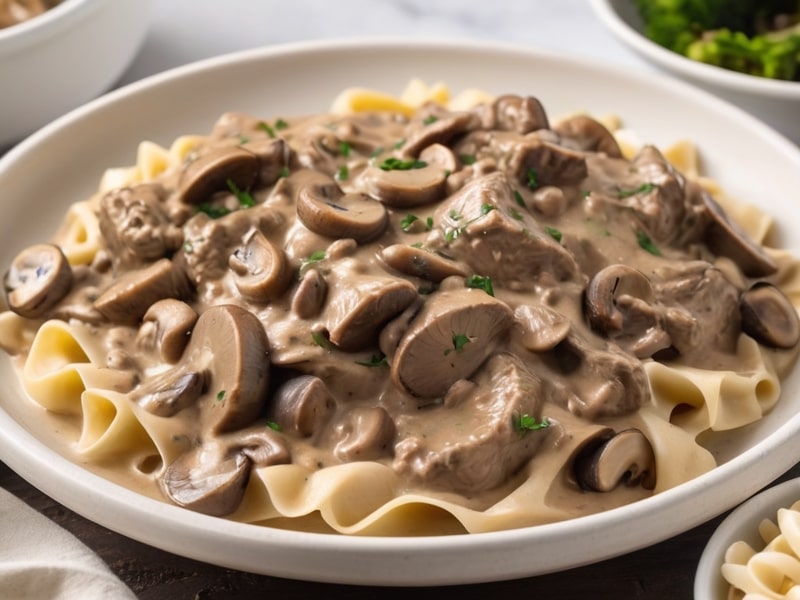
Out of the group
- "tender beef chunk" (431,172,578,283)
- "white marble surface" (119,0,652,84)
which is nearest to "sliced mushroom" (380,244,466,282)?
"tender beef chunk" (431,172,578,283)

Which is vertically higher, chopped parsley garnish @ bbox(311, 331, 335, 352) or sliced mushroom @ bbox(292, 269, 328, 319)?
sliced mushroom @ bbox(292, 269, 328, 319)

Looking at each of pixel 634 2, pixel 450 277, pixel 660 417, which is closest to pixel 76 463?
pixel 450 277

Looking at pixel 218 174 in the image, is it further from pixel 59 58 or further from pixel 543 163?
pixel 59 58

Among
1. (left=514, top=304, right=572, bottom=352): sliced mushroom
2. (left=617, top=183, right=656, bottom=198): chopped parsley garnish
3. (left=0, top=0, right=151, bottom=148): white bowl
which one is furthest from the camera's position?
(left=0, top=0, right=151, bottom=148): white bowl

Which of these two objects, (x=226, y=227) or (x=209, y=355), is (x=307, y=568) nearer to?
(x=209, y=355)

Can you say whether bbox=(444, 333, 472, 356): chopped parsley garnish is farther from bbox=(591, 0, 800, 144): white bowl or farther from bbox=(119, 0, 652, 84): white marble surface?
bbox=(119, 0, 652, 84): white marble surface

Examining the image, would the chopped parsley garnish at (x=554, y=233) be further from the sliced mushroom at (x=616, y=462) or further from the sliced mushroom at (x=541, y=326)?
the sliced mushroom at (x=616, y=462)
